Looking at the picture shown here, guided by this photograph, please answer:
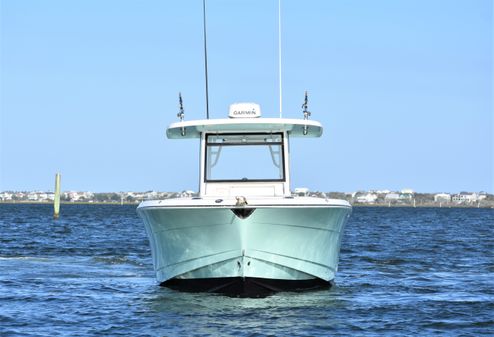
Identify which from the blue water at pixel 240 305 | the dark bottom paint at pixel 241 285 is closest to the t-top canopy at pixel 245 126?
the dark bottom paint at pixel 241 285

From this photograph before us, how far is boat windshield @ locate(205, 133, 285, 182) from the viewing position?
1797 centimetres

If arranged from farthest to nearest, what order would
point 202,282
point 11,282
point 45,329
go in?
point 11,282 → point 202,282 → point 45,329

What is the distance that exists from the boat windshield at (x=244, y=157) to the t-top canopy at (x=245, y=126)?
0.17m

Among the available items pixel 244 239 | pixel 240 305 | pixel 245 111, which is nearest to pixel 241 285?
pixel 240 305

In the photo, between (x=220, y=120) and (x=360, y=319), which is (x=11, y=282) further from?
(x=360, y=319)

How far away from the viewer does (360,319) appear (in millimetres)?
15148

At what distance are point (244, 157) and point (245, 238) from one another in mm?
2868

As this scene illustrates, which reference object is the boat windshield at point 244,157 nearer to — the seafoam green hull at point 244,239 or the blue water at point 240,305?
the seafoam green hull at point 244,239

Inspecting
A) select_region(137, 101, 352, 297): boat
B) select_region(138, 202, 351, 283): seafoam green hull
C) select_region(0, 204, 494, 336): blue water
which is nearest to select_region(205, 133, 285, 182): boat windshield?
select_region(137, 101, 352, 297): boat

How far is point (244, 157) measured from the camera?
18.0 meters

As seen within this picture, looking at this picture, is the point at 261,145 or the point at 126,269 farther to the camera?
the point at 126,269

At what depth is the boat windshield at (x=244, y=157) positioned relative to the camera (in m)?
18.0

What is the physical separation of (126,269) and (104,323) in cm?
922

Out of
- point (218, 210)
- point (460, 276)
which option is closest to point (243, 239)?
point (218, 210)
